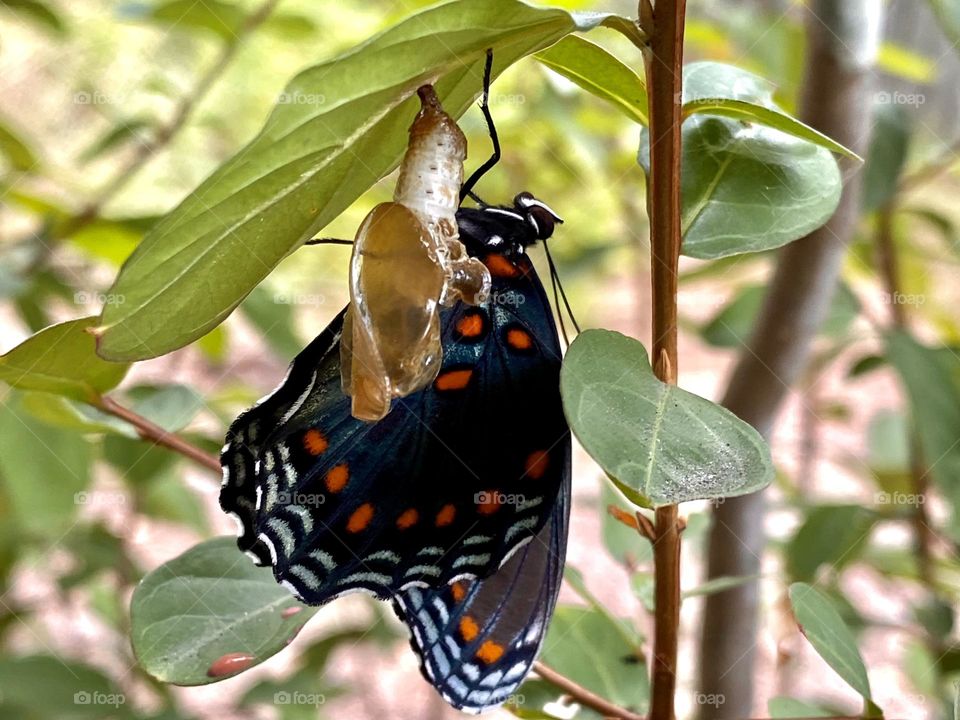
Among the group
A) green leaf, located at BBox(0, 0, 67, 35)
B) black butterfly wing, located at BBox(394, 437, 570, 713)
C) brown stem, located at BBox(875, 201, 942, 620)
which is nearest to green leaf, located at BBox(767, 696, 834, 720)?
black butterfly wing, located at BBox(394, 437, 570, 713)

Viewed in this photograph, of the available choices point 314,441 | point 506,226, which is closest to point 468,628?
point 314,441

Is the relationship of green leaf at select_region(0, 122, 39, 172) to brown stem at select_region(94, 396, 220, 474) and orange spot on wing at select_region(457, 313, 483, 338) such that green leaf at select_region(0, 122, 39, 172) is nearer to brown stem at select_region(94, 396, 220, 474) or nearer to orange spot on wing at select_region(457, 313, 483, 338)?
brown stem at select_region(94, 396, 220, 474)

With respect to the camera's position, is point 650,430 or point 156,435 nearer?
point 650,430

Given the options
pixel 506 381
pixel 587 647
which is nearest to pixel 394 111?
pixel 506 381

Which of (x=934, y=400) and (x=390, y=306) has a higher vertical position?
(x=390, y=306)
